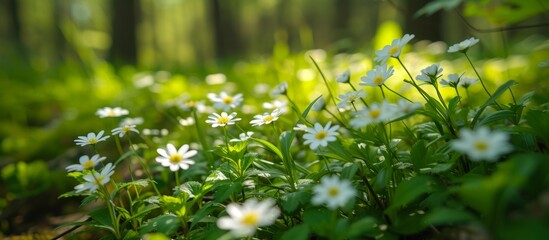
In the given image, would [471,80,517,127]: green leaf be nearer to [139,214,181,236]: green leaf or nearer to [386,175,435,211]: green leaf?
[386,175,435,211]: green leaf

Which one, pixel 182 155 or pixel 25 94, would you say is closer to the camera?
pixel 182 155

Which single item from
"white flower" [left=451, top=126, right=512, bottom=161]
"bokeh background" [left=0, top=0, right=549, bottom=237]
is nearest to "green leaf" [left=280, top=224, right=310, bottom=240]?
"white flower" [left=451, top=126, right=512, bottom=161]

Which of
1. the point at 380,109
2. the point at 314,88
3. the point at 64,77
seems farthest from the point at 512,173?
the point at 64,77

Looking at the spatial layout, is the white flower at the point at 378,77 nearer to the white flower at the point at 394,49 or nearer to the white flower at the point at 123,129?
the white flower at the point at 394,49

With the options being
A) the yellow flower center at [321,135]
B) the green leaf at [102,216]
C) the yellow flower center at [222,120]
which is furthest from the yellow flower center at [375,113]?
the green leaf at [102,216]

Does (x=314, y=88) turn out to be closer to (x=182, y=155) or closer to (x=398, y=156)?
(x=398, y=156)

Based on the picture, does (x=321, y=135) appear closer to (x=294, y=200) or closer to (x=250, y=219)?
(x=294, y=200)
